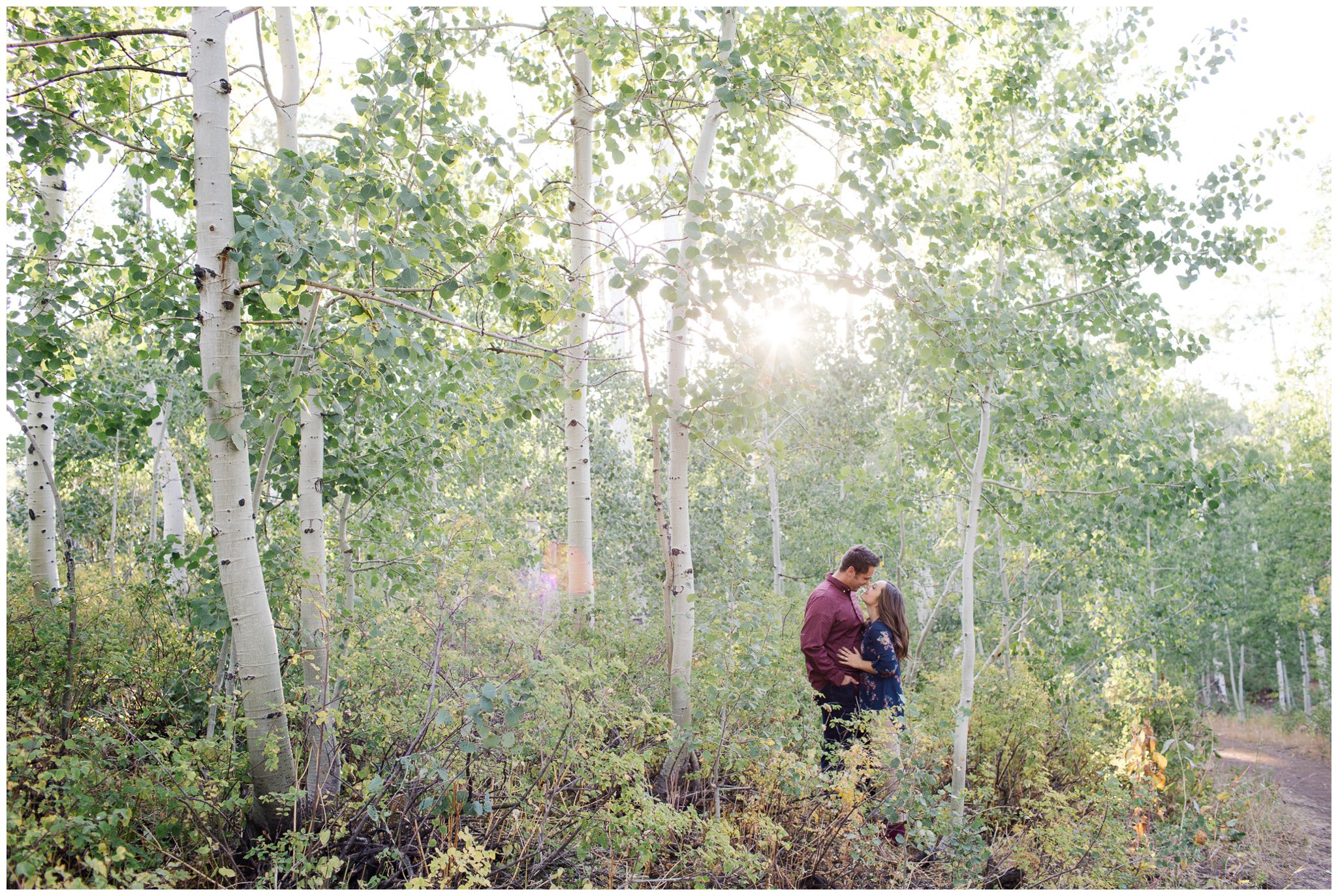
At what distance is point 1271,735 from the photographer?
15.9m

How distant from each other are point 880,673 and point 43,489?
5602mm

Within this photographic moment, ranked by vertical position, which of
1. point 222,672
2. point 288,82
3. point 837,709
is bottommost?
point 837,709

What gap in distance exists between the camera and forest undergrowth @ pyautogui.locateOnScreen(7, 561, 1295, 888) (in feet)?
8.46

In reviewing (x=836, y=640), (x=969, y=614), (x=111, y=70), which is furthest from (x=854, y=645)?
(x=111, y=70)

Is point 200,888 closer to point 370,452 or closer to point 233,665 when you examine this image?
point 233,665

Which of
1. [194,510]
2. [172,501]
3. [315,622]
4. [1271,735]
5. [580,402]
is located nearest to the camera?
[315,622]

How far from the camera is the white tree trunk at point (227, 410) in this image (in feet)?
8.91

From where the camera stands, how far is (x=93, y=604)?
4734 millimetres

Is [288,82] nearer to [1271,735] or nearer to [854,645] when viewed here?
[854,645]


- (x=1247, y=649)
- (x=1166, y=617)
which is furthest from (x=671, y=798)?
(x=1247, y=649)

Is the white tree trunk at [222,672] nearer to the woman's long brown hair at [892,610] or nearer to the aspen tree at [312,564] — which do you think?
the aspen tree at [312,564]

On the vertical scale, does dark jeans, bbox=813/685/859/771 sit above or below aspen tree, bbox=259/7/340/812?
below

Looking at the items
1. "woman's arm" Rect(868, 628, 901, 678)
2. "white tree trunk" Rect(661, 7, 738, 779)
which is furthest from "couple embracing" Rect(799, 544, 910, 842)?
"white tree trunk" Rect(661, 7, 738, 779)

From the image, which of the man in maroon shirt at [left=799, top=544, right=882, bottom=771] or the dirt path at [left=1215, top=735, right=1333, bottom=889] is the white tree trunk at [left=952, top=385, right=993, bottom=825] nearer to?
the man in maroon shirt at [left=799, top=544, right=882, bottom=771]
